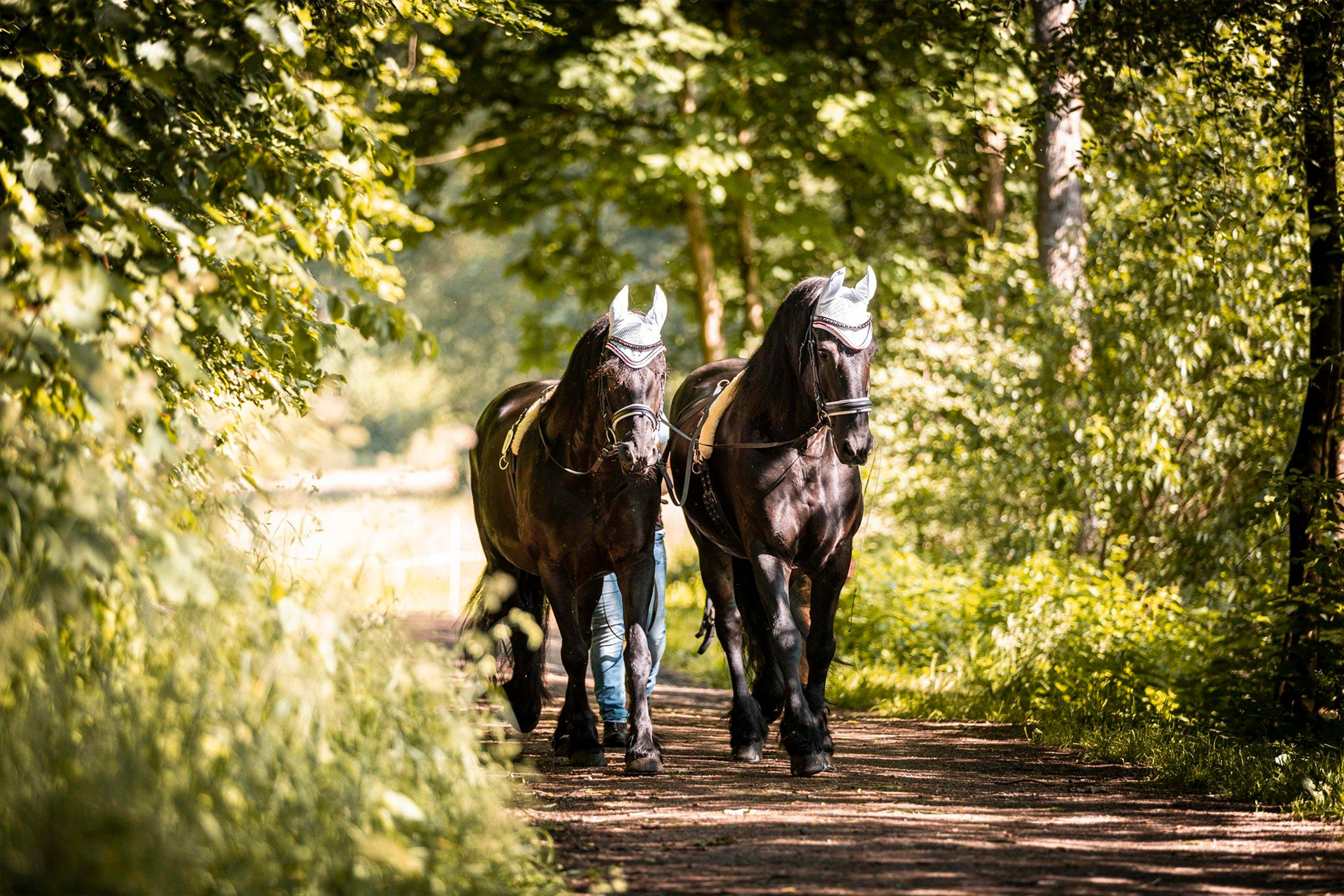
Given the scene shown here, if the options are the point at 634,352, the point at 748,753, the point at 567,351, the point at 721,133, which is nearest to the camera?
the point at 634,352

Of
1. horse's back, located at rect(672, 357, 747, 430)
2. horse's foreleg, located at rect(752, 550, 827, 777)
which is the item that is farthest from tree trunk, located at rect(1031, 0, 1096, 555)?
horse's foreleg, located at rect(752, 550, 827, 777)

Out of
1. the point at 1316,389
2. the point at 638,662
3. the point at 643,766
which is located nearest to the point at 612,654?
the point at 638,662

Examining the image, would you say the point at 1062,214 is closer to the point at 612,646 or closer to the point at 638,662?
the point at 612,646

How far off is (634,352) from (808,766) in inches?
91.3

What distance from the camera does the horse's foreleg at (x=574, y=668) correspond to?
260 inches

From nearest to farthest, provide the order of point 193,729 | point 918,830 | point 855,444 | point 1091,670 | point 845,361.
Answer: point 193,729 < point 918,830 < point 855,444 < point 845,361 < point 1091,670

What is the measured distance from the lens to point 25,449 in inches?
137

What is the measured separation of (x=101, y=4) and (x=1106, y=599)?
7.70 m

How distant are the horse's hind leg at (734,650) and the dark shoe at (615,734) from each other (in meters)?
0.66

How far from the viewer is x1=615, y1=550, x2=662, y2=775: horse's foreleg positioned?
20.9 feet

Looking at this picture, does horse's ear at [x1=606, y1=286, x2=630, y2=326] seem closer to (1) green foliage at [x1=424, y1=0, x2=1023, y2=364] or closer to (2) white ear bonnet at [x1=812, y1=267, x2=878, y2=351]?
(2) white ear bonnet at [x1=812, y1=267, x2=878, y2=351]

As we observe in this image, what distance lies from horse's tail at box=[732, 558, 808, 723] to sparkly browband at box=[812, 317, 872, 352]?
1.86 m

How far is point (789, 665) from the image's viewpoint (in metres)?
6.30

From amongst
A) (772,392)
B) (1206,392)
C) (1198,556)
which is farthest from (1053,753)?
(1206,392)
